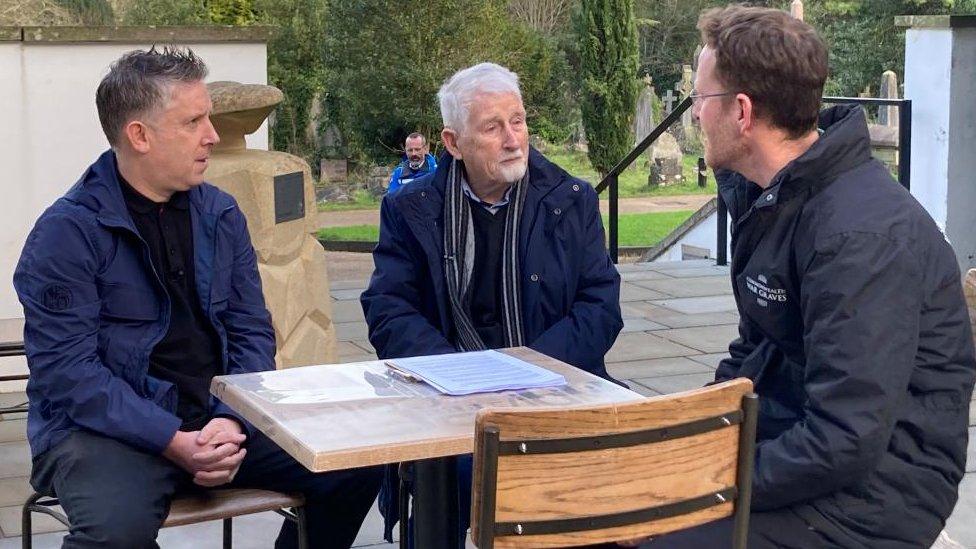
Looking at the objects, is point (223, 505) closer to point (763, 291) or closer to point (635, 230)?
point (763, 291)

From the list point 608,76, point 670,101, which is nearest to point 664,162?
point 608,76

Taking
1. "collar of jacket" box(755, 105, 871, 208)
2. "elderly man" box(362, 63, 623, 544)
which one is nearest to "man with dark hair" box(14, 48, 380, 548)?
"elderly man" box(362, 63, 623, 544)

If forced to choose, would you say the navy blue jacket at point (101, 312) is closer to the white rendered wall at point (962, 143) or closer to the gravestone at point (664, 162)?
the white rendered wall at point (962, 143)

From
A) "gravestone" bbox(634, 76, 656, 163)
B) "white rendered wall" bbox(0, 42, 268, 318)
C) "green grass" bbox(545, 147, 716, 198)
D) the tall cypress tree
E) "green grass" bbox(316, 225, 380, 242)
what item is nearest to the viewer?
"white rendered wall" bbox(0, 42, 268, 318)

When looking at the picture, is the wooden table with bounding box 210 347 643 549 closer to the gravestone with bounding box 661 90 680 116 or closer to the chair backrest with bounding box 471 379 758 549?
the chair backrest with bounding box 471 379 758 549

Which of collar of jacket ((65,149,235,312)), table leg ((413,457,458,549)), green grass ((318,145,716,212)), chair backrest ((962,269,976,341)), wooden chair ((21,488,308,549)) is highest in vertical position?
collar of jacket ((65,149,235,312))

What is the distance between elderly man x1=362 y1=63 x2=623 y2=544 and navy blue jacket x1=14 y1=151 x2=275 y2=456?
56 centimetres

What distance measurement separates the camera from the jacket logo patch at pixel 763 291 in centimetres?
245

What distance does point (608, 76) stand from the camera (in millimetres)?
26375

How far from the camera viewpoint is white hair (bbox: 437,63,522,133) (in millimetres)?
3510

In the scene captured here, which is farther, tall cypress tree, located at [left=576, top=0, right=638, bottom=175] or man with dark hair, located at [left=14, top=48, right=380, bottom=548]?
tall cypress tree, located at [left=576, top=0, right=638, bottom=175]

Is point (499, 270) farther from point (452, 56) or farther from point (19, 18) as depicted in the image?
point (452, 56)

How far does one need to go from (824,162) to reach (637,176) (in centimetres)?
2356

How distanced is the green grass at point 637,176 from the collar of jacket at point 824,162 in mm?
20478
